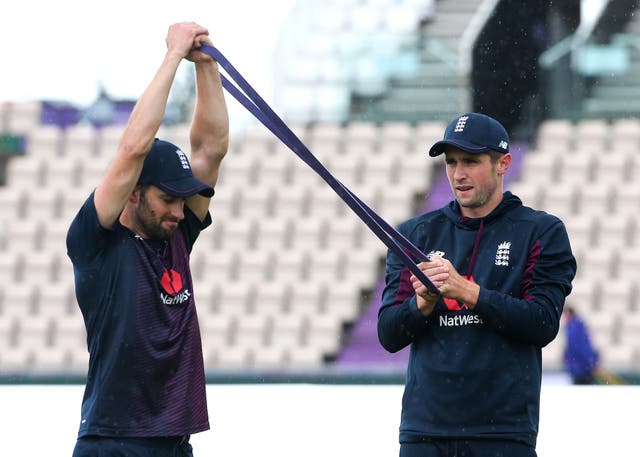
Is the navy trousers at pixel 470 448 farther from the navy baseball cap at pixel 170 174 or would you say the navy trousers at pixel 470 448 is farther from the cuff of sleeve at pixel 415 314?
the navy baseball cap at pixel 170 174

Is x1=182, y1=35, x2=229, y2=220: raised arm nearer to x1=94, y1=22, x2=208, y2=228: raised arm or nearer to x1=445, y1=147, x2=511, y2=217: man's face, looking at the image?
x1=94, y1=22, x2=208, y2=228: raised arm

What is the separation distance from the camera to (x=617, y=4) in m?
12.0

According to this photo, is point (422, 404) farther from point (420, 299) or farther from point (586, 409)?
point (586, 409)

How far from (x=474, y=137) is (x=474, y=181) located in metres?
0.11

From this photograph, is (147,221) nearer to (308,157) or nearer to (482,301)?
(308,157)

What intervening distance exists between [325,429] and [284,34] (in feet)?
28.8

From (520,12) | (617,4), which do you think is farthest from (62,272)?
(617,4)

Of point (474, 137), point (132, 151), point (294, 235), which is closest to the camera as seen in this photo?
point (132, 151)

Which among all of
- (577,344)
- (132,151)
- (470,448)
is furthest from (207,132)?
(577,344)

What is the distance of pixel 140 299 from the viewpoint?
9.59 feet

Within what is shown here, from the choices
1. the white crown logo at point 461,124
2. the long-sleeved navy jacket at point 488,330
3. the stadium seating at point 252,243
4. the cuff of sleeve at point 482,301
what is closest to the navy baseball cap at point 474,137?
the white crown logo at point 461,124

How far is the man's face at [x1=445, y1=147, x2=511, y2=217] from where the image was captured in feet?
10.1

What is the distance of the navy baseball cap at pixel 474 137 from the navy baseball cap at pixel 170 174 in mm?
614

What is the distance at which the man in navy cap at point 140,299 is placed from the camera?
2.90m
